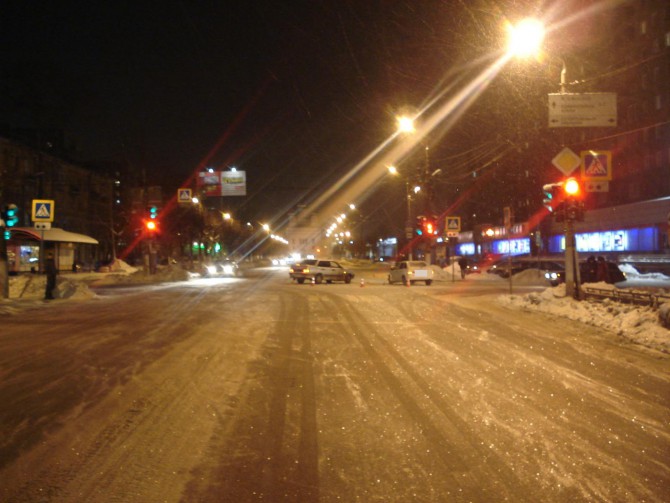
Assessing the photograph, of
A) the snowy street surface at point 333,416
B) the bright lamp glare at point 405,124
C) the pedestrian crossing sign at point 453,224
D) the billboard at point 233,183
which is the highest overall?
the billboard at point 233,183

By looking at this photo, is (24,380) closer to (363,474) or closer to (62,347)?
(62,347)

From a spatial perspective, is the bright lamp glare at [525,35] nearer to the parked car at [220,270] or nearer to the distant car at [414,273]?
the distant car at [414,273]

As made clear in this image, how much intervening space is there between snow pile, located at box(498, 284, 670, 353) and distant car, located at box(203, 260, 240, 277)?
32806 millimetres

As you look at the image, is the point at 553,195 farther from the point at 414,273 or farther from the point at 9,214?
the point at 9,214

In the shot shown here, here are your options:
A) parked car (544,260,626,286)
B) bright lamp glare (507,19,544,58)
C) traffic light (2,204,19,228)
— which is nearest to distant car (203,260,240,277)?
parked car (544,260,626,286)

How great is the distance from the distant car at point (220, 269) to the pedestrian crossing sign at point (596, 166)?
36.1 m

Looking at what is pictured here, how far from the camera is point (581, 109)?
14.5 m

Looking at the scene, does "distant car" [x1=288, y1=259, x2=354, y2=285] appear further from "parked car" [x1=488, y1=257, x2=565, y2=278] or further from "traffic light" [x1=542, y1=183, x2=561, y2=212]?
"traffic light" [x1=542, y1=183, x2=561, y2=212]

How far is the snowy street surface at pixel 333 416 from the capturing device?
468cm

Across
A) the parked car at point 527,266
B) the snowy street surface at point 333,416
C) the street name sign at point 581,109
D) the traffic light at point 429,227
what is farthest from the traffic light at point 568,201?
the parked car at point 527,266

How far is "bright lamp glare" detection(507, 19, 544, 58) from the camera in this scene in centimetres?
1409

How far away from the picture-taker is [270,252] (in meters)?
142

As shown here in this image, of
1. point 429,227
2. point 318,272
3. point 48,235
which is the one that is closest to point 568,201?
point 429,227

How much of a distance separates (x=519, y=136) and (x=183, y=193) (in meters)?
20.3
